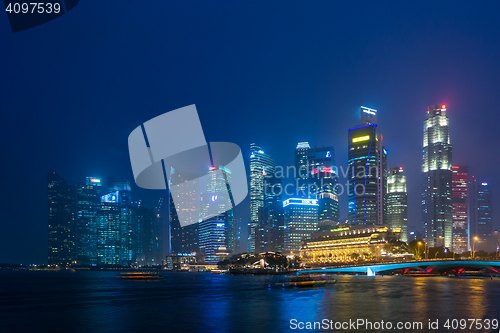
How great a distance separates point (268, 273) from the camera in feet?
527

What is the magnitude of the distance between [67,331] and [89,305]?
18.1 meters

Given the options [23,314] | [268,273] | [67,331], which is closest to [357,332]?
[67,331]

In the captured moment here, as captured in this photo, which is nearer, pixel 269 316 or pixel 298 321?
pixel 298 321

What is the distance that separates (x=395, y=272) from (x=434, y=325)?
134 meters

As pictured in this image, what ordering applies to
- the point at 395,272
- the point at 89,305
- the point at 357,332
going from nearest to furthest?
the point at 357,332 < the point at 89,305 < the point at 395,272

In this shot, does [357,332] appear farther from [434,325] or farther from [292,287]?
[292,287]

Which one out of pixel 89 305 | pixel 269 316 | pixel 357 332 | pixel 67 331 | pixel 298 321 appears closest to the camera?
pixel 357 332

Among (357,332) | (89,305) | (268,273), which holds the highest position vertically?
(357,332)

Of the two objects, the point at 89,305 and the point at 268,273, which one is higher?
the point at 89,305

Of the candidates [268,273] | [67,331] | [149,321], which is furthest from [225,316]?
[268,273]

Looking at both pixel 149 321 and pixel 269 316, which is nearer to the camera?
pixel 149 321

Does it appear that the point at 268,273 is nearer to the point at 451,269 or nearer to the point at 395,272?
the point at 395,272

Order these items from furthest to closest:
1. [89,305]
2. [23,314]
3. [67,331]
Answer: [89,305]
[23,314]
[67,331]

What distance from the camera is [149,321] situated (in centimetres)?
3375
